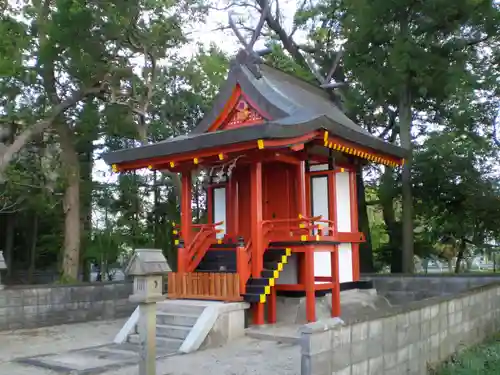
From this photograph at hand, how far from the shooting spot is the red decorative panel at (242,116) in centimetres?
1113

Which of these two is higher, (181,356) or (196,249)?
(196,249)

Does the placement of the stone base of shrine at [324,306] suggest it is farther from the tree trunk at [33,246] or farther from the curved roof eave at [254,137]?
the tree trunk at [33,246]

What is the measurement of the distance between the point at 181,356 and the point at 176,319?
4.88ft

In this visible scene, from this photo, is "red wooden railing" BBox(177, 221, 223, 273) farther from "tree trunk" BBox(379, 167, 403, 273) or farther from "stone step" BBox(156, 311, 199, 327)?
"tree trunk" BBox(379, 167, 403, 273)

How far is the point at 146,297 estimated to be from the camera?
5.77m

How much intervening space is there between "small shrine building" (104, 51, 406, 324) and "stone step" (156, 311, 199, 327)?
0.74 meters

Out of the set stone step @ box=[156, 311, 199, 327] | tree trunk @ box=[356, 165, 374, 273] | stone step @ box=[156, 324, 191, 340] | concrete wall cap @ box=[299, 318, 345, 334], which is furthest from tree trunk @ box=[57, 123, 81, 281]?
concrete wall cap @ box=[299, 318, 345, 334]

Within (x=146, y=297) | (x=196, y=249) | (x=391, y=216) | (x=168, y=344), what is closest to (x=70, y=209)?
(x=196, y=249)

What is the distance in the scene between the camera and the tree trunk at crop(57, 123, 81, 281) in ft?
47.7

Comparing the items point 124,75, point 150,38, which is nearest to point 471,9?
point 150,38

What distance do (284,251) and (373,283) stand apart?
4575 millimetres

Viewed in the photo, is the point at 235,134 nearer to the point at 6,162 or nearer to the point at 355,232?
the point at 355,232

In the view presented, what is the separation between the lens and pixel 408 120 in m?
16.1

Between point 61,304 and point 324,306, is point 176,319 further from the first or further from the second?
point 61,304
